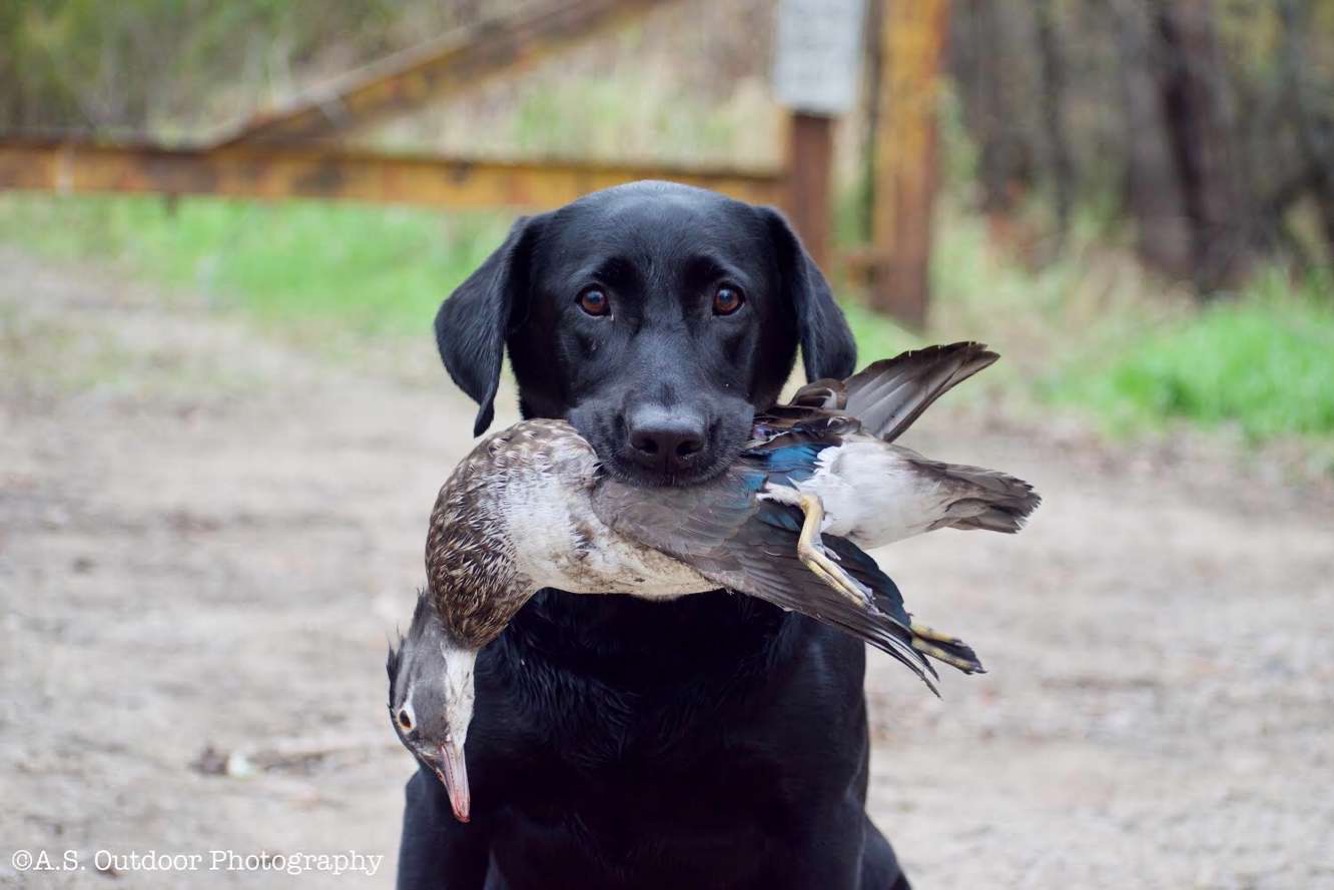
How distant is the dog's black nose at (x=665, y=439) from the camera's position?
2400 mm

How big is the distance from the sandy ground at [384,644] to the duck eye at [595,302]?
1.29 metres

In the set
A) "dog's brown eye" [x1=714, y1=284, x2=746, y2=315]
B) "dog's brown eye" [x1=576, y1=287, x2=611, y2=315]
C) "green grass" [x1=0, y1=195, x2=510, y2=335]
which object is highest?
"dog's brown eye" [x1=714, y1=284, x2=746, y2=315]

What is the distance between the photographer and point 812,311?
291 cm

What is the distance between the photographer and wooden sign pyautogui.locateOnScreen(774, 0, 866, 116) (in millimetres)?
8383

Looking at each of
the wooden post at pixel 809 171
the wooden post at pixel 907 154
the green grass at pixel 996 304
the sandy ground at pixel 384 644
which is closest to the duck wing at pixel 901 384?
the sandy ground at pixel 384 644

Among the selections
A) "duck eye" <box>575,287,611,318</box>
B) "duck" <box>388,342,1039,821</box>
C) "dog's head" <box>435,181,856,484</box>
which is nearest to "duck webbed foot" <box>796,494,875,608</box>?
"duck" <box>388,342,1039,821</box>

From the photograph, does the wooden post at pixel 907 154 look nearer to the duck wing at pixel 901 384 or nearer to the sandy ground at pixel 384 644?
the sandy ground at pixel 384 644

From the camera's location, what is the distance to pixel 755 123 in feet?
35.1

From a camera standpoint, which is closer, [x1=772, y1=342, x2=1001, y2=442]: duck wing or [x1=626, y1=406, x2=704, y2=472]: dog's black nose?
[x1=626, y1=406, x2=704, y2=472]: dog's black nose

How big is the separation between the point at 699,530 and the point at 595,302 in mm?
686

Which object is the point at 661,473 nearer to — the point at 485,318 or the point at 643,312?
the point at 643,312

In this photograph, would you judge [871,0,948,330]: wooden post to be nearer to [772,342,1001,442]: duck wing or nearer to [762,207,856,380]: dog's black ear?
[762,207,856,380]: dog's black ear

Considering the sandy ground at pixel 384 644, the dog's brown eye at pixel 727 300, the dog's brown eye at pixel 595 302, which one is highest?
the dog's brown eye at pixel 727 300

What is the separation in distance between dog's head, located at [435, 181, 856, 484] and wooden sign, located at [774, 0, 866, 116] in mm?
5465
